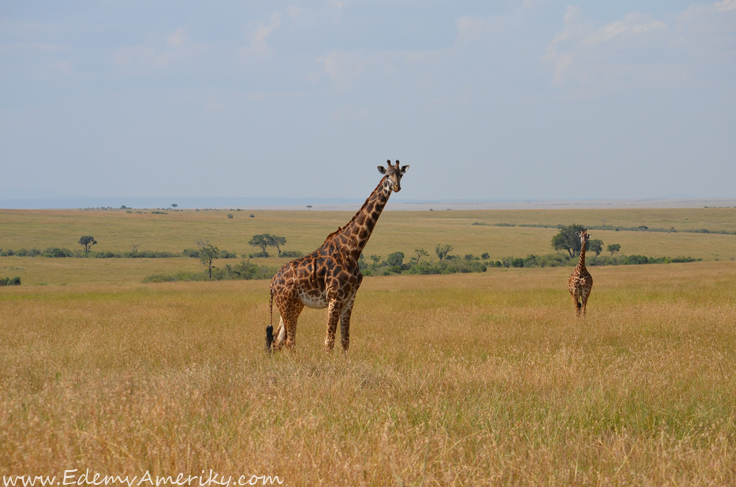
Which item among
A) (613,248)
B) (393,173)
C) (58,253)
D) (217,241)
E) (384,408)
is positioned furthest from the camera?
(217,241)

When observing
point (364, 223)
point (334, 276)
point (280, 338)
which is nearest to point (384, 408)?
point (334, 276)

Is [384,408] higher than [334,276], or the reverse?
[334,276]

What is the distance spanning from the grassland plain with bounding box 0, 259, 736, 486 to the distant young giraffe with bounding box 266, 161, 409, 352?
0.63 meters

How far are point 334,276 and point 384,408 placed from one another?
340cm

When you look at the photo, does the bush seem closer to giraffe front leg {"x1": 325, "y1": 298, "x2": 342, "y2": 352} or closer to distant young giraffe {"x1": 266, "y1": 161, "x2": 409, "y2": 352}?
distant young giraffe {"x1": 266, "y1": 161, "x2": 409, "y2": 352}

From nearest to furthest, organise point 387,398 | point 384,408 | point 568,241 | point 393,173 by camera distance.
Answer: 1. point 384,408
2. point 387,398
3. point 393,173
4. point 568,241

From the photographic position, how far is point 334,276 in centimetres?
862

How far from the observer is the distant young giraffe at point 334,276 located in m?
Answer: 8.60

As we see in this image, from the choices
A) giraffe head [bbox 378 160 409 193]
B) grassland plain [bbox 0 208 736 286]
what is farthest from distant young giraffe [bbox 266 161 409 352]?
grassland plain [bbox 0 208 736 286]

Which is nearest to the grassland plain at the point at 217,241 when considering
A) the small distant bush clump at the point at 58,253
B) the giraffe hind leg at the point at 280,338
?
the small distant bush clump at the point at 58,253

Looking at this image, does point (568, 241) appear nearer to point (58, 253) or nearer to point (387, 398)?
point (58, 253)

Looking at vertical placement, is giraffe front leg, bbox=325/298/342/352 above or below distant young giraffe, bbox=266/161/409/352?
below

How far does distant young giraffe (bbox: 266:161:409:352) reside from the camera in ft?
28.2

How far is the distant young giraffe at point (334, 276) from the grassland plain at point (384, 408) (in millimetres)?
632
